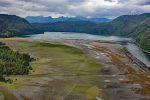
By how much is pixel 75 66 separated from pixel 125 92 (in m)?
45.3

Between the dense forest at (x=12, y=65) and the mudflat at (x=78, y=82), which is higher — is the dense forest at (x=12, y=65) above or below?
above

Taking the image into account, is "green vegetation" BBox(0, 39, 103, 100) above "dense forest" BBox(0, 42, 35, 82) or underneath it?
underneath

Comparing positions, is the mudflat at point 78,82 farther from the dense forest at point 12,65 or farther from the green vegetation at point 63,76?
the dense forest at point 12,65

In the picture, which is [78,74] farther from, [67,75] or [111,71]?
[111,71]

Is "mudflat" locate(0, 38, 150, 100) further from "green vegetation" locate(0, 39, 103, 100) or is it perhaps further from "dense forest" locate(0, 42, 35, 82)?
"dense forest" locate(0, 42, 35, 82)

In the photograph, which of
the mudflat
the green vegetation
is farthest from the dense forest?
the mudflat

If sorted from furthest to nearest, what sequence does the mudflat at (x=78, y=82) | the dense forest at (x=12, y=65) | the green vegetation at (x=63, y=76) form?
the dense forest at (x=12, y=65) → the green vegetation at (x=63, y=76) → the mudflat at (x=78, y=82)

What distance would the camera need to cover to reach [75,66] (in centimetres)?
13525

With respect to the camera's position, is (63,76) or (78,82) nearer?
(78,82)

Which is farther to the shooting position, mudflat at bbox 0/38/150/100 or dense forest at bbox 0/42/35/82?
dense forest at bbox 0/42/35/82

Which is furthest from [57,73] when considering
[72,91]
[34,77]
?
[72,91]

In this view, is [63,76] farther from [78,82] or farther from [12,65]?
[12,65]

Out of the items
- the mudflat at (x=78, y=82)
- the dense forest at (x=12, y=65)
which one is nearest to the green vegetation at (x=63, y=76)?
the mudflat at (x=78, y=82)

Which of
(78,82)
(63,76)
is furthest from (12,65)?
(78,82)
